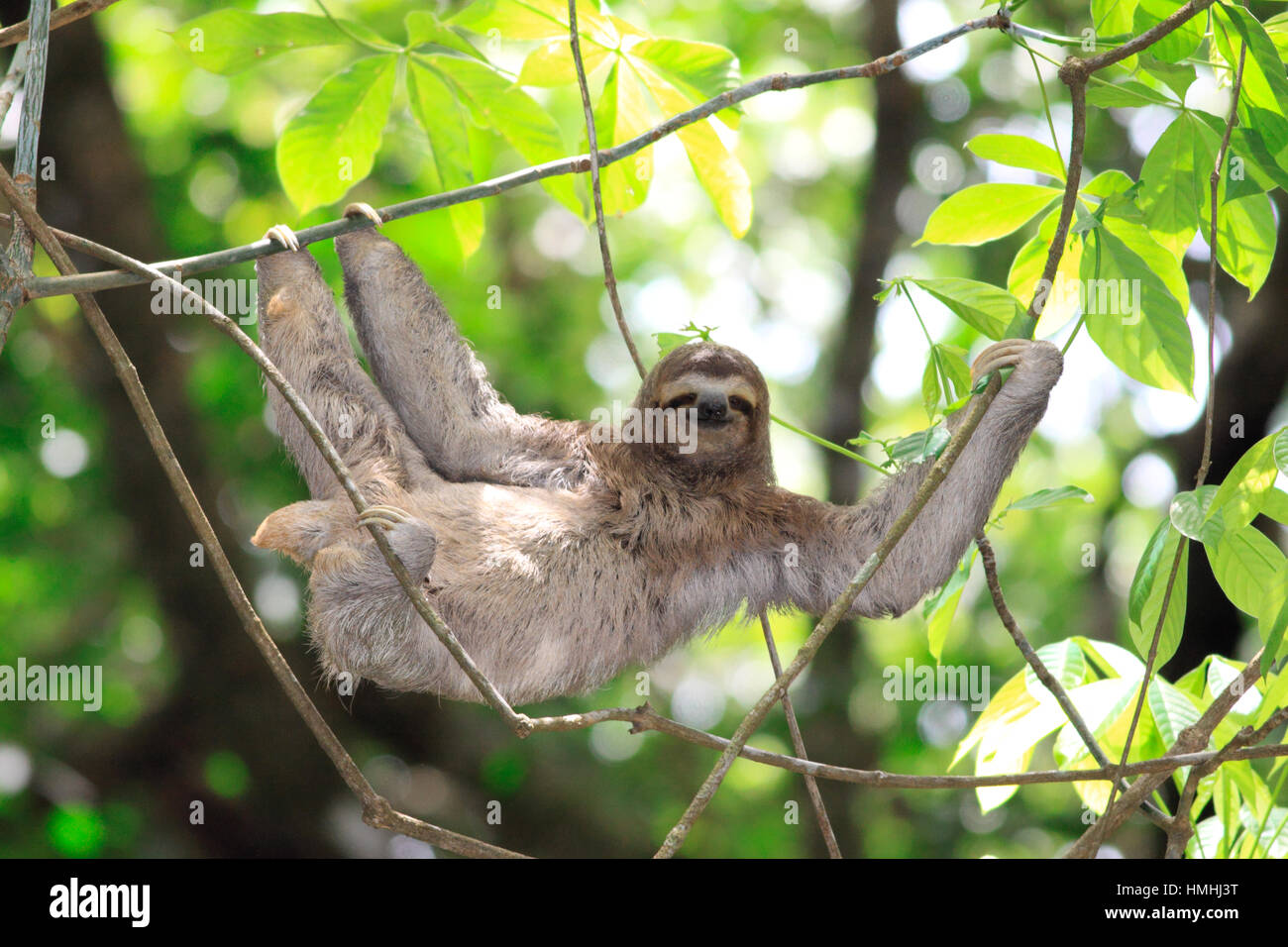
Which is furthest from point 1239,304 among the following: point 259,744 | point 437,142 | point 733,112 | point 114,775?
point 114,775

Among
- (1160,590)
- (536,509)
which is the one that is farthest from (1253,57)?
(536,509)

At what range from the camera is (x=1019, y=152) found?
3.78 metres

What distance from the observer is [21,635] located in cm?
983

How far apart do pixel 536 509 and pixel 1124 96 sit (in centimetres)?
273

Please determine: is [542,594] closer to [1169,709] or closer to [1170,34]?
[1169,709]

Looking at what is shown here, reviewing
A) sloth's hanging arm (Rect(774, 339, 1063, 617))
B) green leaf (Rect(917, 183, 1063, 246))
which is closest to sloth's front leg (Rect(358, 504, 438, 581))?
sloth's hanging arm (Rect(774, 339, 1063, 617))

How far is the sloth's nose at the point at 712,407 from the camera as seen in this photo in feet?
16.7

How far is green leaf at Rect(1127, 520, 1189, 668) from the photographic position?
345cm

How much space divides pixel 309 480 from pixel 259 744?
219 inches

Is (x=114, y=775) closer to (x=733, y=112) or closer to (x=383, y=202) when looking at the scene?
(x=383, y=202)

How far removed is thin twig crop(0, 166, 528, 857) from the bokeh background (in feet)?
13.3

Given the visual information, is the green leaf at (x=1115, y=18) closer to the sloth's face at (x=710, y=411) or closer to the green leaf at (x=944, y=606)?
the green leaf at (x=944, y=606)

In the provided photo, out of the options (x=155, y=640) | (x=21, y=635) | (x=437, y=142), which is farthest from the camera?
(x=155, y=640)

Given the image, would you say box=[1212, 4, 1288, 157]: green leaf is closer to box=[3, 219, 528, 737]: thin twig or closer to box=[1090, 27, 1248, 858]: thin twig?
box=[1090, 27, 1248, 858]: thin twig
